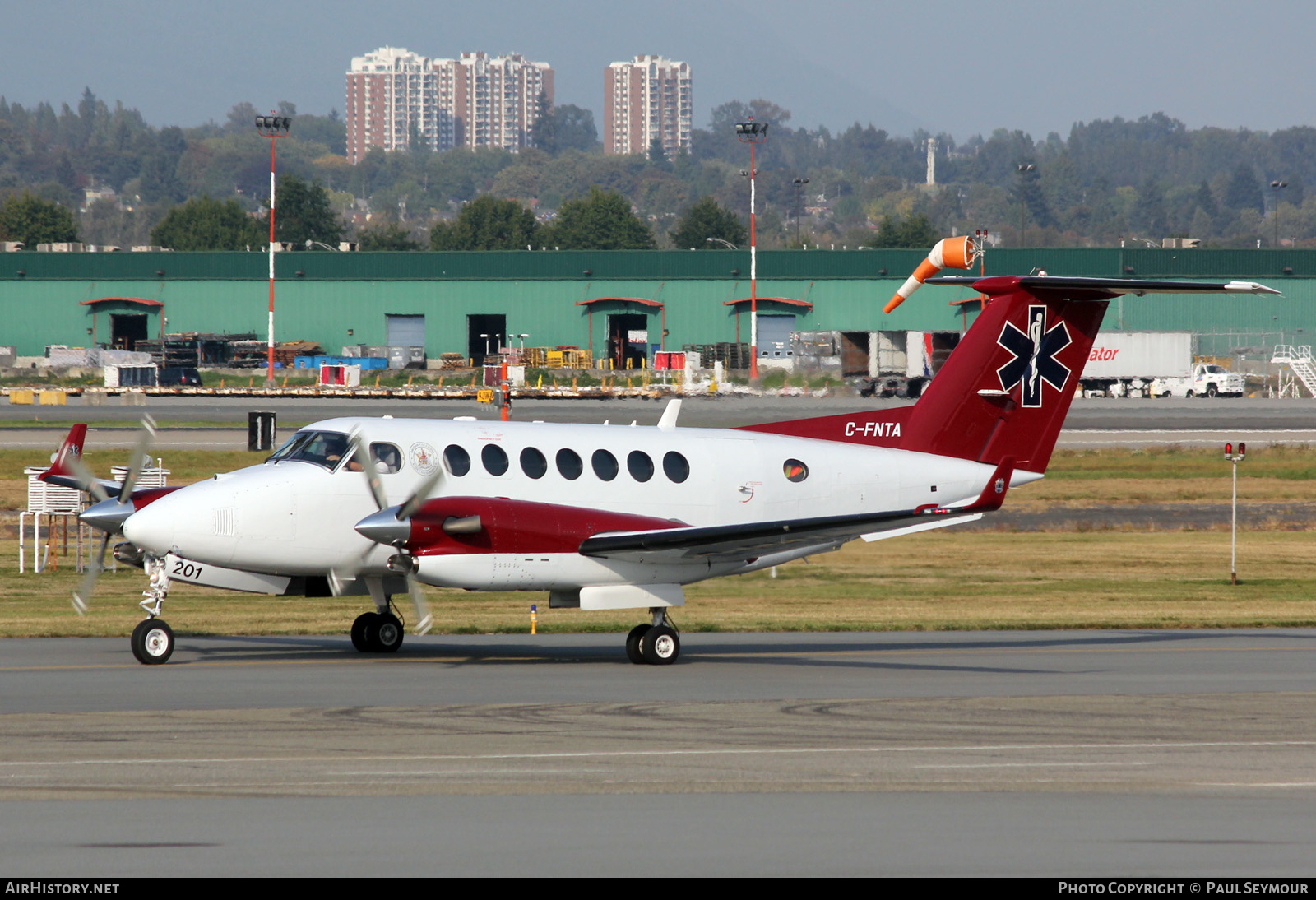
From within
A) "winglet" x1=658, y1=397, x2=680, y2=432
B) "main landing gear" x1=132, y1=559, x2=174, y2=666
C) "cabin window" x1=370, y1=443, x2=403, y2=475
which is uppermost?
"winglet" x1=658, y1=397, x2=680, y2=432

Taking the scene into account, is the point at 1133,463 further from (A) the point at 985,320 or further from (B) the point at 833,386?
(B) the point at 833,386

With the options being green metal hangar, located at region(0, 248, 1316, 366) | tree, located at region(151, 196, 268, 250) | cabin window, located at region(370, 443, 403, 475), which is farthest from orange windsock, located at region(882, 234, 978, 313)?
tree, located at region(151, 196, 268, 250)

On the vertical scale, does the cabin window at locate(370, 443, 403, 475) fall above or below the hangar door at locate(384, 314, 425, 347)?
below

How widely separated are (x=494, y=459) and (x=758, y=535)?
144 inches

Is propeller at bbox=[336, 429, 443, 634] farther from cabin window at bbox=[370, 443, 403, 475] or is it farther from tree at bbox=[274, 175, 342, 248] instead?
tree at bbox=[274, 175, 342, 248]

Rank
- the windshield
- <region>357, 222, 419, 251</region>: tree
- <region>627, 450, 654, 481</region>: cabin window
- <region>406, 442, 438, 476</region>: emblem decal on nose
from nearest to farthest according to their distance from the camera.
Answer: the windshield < <region>406, 442, 438, 476</region>: emblem decal on nose < <region>627, 450, 654, 481</region>: cabin window < <region>357, 222, 419, 251</region>: tree

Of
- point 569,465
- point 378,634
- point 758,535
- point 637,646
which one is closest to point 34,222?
point 378,634

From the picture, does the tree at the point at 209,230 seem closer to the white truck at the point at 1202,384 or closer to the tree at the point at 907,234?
the tree at the point at 907,234

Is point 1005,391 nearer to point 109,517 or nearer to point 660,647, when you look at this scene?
point 660,647

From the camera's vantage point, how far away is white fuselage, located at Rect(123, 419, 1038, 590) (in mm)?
18062

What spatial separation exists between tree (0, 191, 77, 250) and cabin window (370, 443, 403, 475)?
177m

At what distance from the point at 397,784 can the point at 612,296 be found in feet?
310

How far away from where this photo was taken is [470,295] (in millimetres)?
105625

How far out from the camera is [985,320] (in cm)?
2194
